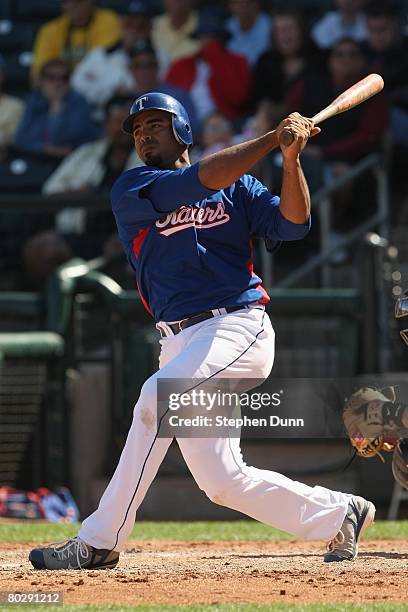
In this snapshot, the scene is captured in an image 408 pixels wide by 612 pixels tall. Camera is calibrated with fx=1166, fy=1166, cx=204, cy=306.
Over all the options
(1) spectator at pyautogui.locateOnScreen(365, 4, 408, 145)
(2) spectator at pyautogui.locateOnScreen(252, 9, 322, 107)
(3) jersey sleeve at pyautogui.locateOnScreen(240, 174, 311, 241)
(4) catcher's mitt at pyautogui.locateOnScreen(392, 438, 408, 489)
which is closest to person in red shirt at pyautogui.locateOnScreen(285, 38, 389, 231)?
(1) spectator at pyautogui.locateOnScreen(365, 4, 408, 145)

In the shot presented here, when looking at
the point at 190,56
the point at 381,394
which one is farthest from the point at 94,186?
the point at 381,394

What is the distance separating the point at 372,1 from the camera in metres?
9.38

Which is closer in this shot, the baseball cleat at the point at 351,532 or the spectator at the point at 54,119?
the baseball cleat at the point at 351,532

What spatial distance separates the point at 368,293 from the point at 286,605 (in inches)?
188

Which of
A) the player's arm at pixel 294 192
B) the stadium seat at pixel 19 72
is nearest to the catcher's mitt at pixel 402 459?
the player's arm at pixel 294 192

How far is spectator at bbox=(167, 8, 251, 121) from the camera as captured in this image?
31.4ft

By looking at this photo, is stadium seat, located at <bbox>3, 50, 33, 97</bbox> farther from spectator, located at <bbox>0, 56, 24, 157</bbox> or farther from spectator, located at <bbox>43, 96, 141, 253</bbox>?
spectator, located at <bbox>43, 96, 141, 253</bbox>

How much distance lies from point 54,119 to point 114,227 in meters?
1.57

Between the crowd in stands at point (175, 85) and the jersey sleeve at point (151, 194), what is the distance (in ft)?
14.9

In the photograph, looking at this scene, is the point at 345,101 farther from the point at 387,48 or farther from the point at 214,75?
the point at 214,75

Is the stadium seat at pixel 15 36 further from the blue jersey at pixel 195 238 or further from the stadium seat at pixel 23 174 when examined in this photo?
the blue jersey at pixel 195 238

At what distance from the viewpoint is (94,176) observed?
31.4 feet

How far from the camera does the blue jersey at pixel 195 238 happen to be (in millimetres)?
3957

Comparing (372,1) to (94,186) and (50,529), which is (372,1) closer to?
(94,186)
